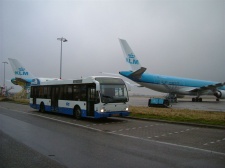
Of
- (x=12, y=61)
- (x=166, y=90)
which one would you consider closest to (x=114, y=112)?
(x=166, y=90)

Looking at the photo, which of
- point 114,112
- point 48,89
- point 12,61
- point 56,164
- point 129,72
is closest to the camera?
point 56,164

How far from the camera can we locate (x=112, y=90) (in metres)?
15.4

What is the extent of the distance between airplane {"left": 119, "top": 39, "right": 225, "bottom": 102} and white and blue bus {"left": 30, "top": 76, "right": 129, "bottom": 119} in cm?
1946

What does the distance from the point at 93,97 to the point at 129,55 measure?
2541cm

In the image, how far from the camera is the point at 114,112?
14961 millimetres

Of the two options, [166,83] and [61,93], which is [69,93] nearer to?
[61,93]

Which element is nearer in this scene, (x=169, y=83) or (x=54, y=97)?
(x=54, y=97)

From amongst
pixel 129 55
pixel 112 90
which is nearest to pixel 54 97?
pixel 112 90

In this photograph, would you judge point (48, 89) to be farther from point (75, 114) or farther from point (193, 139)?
point (193, 139)

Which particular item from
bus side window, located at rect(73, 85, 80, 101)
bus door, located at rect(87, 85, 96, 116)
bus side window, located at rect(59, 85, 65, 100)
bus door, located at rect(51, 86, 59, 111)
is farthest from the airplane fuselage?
bus door, located at rect(87, 85, 96, 116)

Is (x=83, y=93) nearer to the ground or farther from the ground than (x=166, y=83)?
nearer to the ground

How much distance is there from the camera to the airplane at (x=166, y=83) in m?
39.1

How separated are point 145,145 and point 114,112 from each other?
658cm

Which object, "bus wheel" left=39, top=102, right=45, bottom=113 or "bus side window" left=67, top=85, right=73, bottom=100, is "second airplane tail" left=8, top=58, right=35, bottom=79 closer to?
"bus wheel" left=39, top=102, right=45, bottom=113
